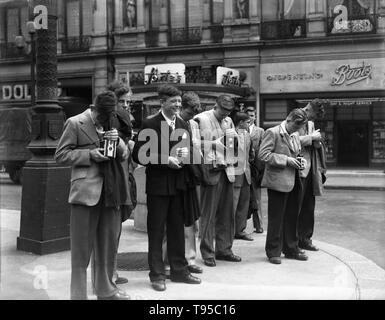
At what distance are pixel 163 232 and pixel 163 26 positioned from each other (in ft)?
60.9

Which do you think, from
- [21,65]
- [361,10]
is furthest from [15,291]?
[361,10]

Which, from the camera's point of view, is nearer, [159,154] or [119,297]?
[119,297]

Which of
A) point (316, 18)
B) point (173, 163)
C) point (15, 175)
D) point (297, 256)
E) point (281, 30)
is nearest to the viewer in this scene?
point (173, 163)

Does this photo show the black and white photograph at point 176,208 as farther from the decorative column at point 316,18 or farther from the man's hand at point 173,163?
the decorative column at point 316,18

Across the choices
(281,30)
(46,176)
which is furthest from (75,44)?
(46,176)

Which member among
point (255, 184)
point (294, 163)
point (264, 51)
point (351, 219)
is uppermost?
point (264, 51)

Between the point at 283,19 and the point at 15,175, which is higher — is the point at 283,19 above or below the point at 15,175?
above

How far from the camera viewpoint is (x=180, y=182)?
4895mm

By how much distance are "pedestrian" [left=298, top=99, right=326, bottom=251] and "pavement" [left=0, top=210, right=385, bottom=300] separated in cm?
35

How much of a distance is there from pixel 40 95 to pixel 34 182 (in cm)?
120

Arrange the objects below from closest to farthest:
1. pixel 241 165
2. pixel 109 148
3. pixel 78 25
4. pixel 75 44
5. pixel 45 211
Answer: pixel 109 148 < pixel 45 211 < pixel 241 165 < pixel 78 25 < pixel 75 44

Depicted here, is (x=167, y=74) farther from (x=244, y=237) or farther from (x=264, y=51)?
(x=264, y=51)

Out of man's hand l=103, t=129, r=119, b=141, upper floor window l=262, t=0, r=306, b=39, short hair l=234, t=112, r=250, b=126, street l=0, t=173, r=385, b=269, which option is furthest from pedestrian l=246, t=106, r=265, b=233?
upper floor window l=262, t=0, r=306, b=39

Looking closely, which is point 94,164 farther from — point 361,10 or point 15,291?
point 361,10
